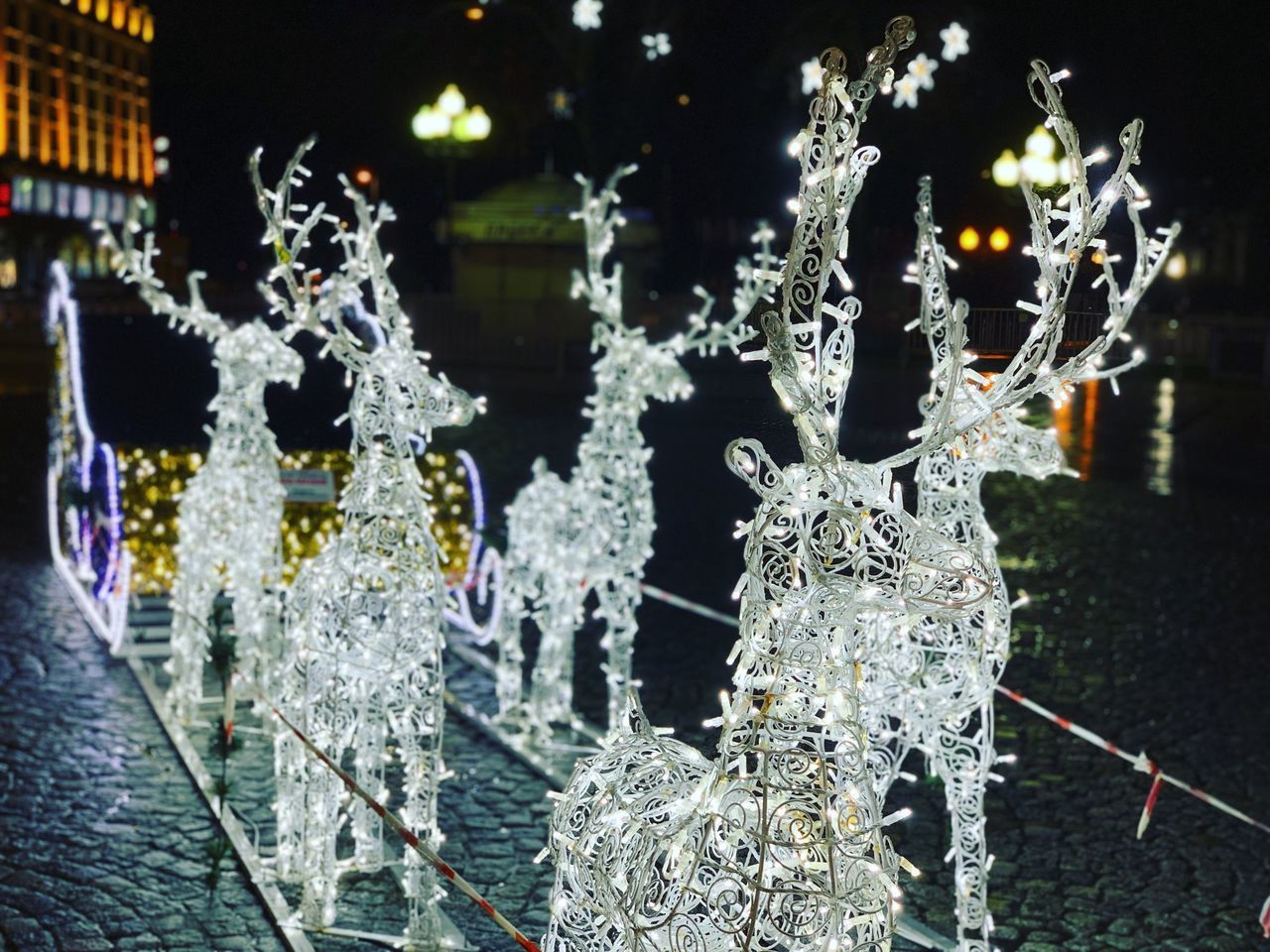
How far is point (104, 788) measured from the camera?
6625 millimetres

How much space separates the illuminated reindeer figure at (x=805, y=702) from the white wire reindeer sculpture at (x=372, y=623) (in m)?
1.88

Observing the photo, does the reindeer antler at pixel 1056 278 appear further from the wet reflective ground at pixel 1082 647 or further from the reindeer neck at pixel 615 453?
the reindeer neck at pixel 615 453

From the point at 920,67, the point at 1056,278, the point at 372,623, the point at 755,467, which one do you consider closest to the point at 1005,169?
the point at 920,67

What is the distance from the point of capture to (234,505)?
24.3 ft

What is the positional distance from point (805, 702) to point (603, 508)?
378 centimetres

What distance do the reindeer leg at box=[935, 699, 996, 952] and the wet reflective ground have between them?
483mm

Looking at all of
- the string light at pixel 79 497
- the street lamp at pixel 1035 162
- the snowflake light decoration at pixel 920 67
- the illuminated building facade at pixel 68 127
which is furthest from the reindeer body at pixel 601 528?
the illuminated building facade at pixel 68 127

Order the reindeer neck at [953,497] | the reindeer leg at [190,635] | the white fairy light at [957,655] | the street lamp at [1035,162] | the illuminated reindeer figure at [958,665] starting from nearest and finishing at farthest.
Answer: the white fairy light at [957,655]
the illuminated reindeer figure at [958,665]
the reindeer neck at [953,497]
the street lamp at [1035,162]
the reindeer leg at [190,635]

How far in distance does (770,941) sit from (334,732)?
247 centimetres

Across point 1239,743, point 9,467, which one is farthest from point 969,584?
point 9,467

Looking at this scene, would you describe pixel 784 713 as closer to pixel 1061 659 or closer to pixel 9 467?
pixel 1061 659

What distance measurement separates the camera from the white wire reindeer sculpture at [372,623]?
5371 mm

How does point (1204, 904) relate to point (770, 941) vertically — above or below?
below

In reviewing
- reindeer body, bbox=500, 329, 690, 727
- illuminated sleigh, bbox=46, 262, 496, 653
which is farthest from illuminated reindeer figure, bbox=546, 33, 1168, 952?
illuminated sleigh, bbox=46, 262, 496, 653
